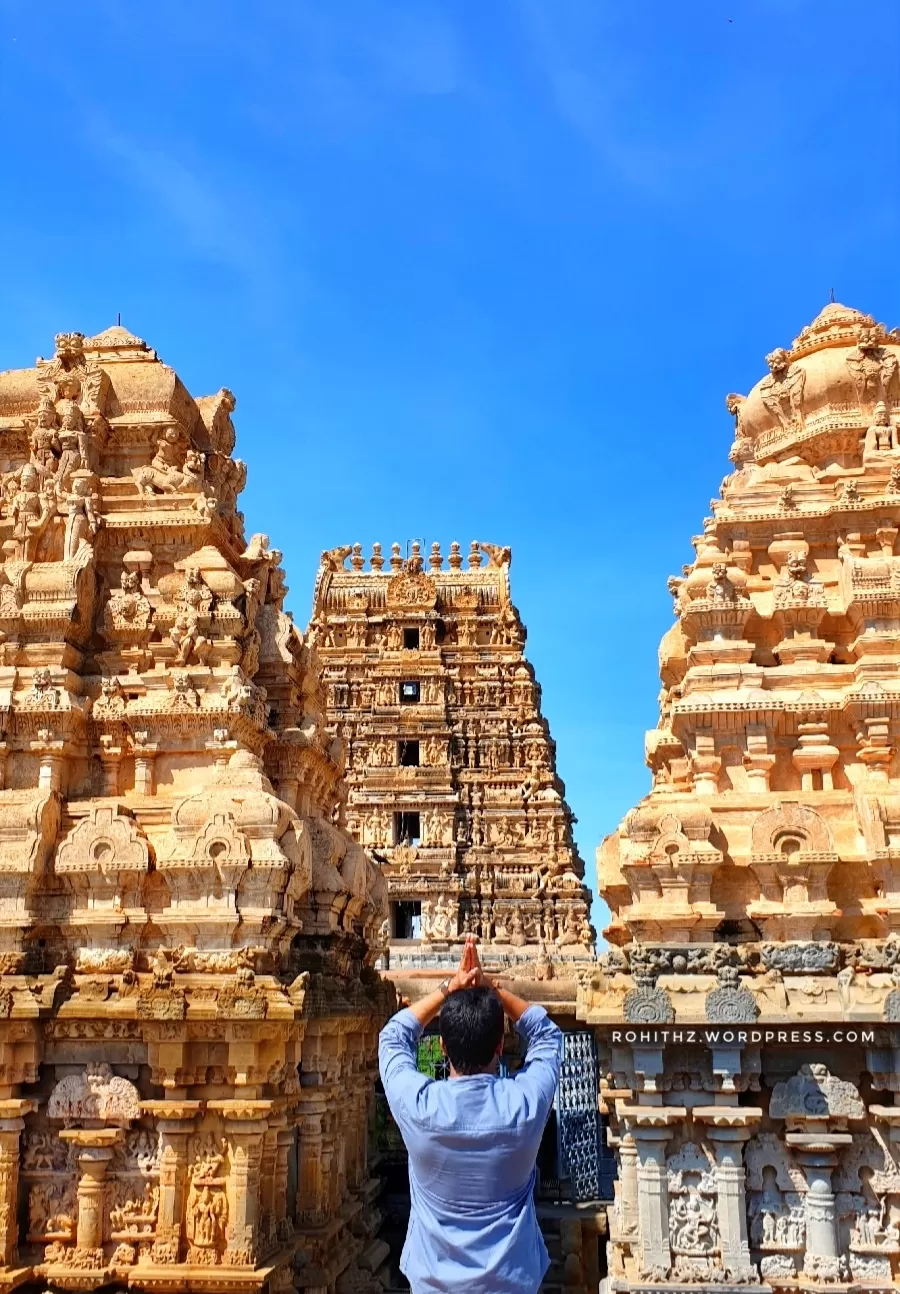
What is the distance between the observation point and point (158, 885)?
13047 millimetres

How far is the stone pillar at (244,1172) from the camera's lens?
38.7ft

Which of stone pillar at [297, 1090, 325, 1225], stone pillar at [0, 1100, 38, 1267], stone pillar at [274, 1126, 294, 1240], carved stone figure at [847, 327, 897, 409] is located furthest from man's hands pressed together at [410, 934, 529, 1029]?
carved stone figure at [847, 327, 897, 409]

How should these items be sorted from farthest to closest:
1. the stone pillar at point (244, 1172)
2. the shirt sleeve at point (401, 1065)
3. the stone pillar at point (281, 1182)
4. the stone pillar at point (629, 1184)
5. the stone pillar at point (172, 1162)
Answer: the stone pillar at point (281, 1182) → the stone pillar at point (172, 1162) → the stone pillar at point (244, 1172) → the stone pillar at point (629, 1184) → the shirt sleeve at point (401, 1065)

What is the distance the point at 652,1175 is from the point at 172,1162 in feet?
16.1

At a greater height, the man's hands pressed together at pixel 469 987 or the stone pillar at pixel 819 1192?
the man's hands pressed together at pixel 469 987

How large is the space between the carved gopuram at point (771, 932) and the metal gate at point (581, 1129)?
48.6 feet

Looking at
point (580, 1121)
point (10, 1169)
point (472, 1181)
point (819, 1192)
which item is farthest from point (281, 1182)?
point (580, 1121)

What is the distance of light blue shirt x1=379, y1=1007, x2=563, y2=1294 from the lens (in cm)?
427

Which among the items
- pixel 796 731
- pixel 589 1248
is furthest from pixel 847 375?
pixel 589 1248

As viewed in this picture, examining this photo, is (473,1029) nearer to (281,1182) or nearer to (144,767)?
(281,1182)

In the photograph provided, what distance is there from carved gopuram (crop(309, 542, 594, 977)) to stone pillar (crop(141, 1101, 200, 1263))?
19.0m

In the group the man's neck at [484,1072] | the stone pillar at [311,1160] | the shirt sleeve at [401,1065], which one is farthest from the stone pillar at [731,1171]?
the man's neck at [484,1072]

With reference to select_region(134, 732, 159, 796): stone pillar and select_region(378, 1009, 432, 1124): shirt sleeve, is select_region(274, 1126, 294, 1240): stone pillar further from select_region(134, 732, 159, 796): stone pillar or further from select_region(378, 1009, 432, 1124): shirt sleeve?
select_region(378, 1009, 432, 1124): shirt sleeve

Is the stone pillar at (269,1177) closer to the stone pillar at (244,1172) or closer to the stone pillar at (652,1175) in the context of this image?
the stone pillar at (244,1172)
